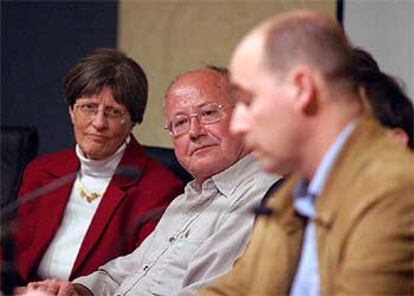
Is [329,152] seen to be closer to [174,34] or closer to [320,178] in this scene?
[320,178]

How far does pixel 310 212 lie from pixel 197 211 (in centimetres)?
109

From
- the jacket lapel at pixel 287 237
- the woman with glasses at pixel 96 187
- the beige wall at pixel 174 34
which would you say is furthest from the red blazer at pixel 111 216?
the jacket lapel at pixel 287 237

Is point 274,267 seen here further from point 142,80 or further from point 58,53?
point 58,53

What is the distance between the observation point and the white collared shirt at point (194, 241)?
232 cm

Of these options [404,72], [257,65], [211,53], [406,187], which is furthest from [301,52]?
[211,53]

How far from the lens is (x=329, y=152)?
1430mm

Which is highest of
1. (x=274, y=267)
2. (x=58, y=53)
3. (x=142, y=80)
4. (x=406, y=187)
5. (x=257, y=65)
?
(x=257, y=65)

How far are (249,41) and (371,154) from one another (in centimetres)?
22

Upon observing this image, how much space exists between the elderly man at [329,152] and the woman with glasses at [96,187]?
140 centimetres

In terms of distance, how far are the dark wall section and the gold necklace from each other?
1.22 metres

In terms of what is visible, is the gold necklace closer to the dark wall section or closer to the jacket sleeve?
the dark wall section

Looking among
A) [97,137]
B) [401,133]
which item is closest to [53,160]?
[97,137]

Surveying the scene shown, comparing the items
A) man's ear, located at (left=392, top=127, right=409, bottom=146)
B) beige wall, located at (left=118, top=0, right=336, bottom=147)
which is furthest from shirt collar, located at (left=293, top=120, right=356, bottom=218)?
beige wall, located at (left=118, top=0, right=336, bottom=147)

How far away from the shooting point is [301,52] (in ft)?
4.58
